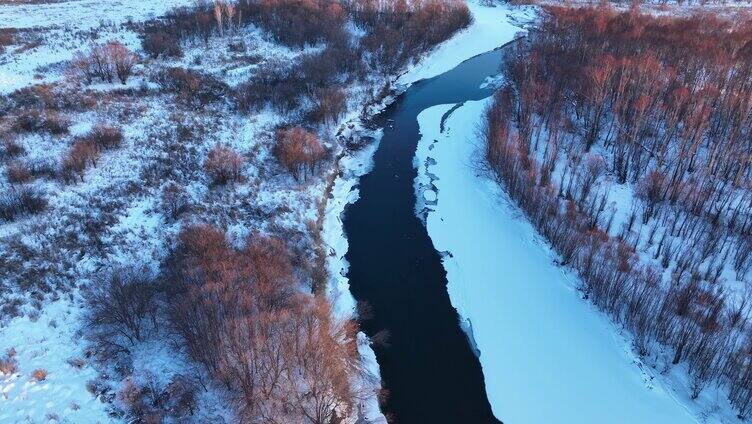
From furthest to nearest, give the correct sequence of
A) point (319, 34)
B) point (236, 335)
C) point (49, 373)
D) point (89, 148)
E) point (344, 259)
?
point (319, 34), point (89, 148), point (344, 259), point (236, 335), point (49, 373)

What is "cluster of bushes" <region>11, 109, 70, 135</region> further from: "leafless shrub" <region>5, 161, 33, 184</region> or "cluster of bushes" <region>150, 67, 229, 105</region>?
"cluster of bushes" <region>150, 67, 229, 105</region>

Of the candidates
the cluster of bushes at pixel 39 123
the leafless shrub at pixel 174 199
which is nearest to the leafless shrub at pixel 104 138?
the cluster of bushes at pixel 39 123

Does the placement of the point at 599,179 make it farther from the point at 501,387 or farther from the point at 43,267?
the point at 43,267

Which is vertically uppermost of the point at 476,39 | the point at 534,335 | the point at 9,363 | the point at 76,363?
the point at 476,39

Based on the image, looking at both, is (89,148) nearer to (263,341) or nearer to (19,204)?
(19,204)

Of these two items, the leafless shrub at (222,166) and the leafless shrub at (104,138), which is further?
the leafless shrub at (222,166)

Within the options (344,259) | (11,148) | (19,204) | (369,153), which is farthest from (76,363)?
(369,153)

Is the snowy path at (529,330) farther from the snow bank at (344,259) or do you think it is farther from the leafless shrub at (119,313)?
the leafless shrub at (119,313)
